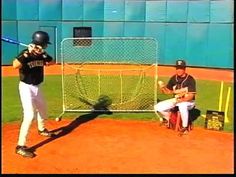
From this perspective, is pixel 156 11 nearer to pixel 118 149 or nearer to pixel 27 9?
pixel 27 9

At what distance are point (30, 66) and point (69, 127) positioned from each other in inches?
97.1

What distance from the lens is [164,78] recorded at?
62.3 feet

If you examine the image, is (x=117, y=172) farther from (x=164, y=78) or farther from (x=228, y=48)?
(x=228, y=48)

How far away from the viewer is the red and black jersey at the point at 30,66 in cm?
799

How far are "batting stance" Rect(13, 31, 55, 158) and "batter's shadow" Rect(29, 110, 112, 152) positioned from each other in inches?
18.2

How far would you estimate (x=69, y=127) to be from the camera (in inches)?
396

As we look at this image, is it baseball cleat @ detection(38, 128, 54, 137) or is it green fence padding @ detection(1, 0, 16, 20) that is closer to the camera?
baseball cleat @ detection(38, 128, 54, 137)

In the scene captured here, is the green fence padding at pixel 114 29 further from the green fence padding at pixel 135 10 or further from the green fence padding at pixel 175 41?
the green fence padding at pixel 175 41

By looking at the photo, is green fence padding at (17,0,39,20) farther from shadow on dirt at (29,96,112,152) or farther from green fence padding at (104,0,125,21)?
shadow on dirt at (29,96,112,152)

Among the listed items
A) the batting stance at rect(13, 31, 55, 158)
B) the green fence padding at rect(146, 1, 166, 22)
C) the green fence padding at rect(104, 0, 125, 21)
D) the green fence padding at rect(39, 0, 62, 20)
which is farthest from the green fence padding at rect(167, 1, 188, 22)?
the batting stance at rect(13, 31, 55, 158)

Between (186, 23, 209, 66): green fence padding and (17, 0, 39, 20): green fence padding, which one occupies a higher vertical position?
(17, 0, 39, 20): green fence padding

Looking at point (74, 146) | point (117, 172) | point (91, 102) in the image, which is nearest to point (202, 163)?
point (117, 172)

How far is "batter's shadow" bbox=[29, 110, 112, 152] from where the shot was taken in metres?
8.66

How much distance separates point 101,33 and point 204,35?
6128mm
